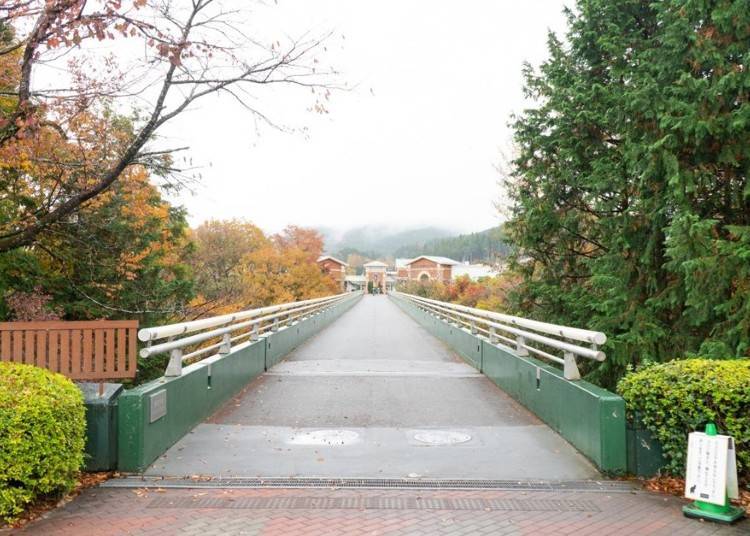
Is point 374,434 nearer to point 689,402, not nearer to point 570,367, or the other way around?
point 570,367

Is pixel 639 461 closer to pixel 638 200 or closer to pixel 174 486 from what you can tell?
pixel 174 486

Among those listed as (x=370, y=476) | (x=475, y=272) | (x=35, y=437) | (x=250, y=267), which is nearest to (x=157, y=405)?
(x=35, y=437)

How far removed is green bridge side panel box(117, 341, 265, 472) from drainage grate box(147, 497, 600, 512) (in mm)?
732

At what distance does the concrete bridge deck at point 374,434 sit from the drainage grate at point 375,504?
0.56m

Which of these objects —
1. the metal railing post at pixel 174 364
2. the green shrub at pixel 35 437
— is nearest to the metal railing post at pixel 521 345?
the metal railing post at pixel 174 364

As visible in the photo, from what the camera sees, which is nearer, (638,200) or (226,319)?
(226,319)

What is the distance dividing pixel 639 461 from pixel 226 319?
Result: 5.55 metres

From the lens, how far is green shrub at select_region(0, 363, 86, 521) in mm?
3871

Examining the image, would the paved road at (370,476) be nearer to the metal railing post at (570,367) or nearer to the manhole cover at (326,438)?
the manhole cover at (326,438)

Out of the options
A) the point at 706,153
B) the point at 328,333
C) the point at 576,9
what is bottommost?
the point at 328,333

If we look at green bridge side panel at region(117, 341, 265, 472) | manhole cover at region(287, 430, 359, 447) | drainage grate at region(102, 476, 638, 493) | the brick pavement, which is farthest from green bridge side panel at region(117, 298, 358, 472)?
manhole cover at region(287, 430, 359, 447)

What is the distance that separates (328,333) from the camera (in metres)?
21.4

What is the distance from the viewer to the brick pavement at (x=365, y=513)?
12.8 feet

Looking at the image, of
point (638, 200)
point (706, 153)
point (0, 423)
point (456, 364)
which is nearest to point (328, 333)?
point (456, 364)
